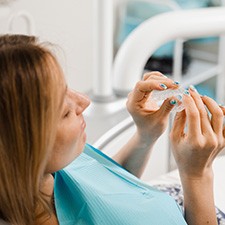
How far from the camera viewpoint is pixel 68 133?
828mm

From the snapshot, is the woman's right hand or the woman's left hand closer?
the woman's right hand

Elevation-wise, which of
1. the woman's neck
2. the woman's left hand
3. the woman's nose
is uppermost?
the woman's nose

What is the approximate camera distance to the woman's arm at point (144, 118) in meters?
1.05

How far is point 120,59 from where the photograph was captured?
58.8 inches

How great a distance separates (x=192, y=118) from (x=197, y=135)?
0.04m

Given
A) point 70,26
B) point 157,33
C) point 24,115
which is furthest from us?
point 70,26

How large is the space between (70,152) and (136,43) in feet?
2.26

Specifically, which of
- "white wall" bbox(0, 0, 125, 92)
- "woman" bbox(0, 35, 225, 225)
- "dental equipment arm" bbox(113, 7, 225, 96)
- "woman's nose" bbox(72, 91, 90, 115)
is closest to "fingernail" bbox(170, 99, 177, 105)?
"woman" bbox(0, 35, 225, 225)

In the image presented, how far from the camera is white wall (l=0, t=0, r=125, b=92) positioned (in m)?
2.44

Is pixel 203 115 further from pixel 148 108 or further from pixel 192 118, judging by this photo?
pixel 148 108

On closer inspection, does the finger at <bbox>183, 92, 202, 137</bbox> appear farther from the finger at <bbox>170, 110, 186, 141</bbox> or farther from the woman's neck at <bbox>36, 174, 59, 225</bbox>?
the woman's neck at <bbox>36, 174, 59, 225</bbox>

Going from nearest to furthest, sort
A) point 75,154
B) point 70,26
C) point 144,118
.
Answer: point 75,154 < point 144,118 < point 70,26

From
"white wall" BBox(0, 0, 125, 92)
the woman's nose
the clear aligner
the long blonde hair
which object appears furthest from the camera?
"white wall" BBox(0, 0, 125, 92)

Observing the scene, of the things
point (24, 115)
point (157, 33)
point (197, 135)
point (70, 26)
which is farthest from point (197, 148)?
point (70, 26)
